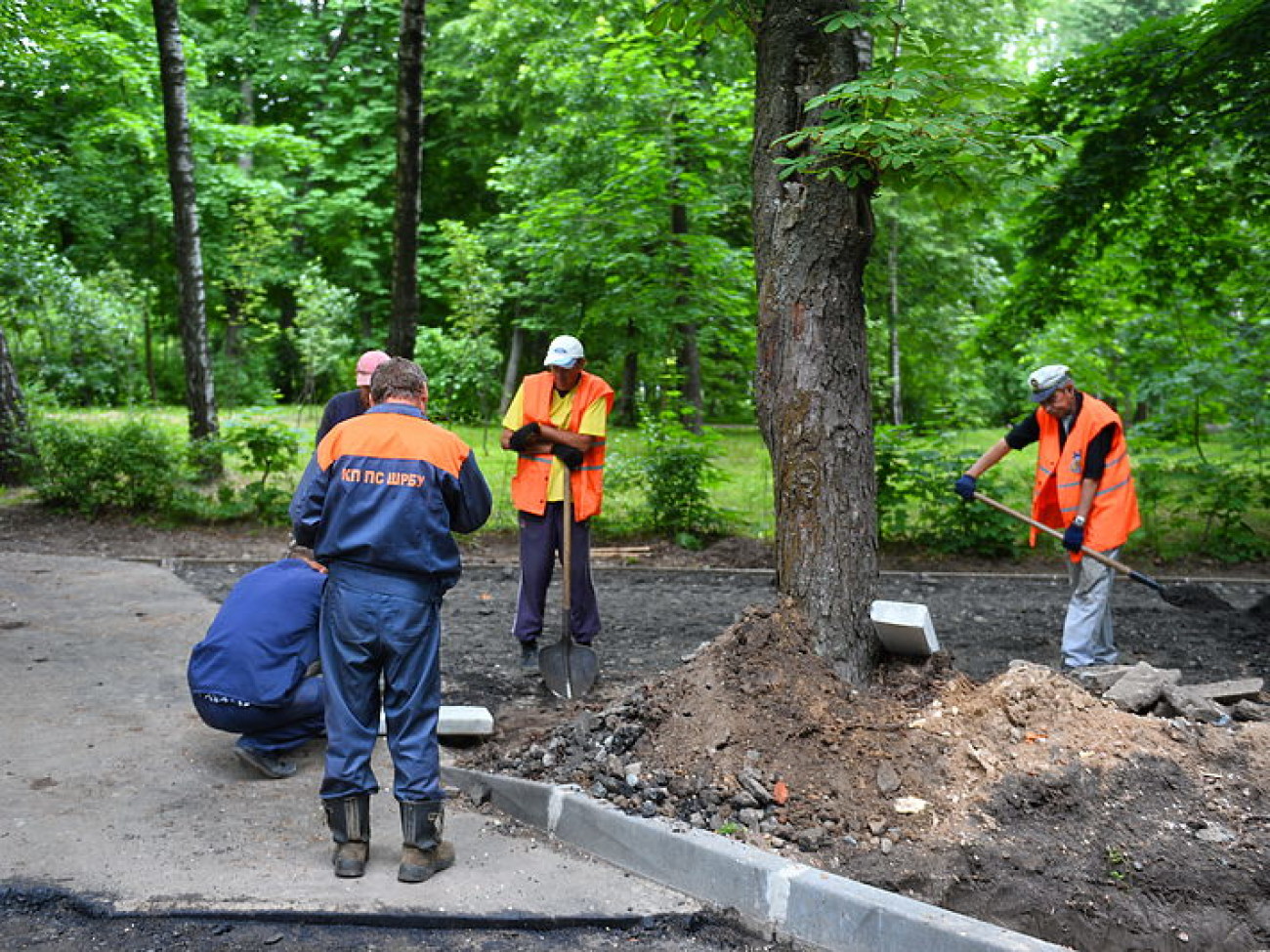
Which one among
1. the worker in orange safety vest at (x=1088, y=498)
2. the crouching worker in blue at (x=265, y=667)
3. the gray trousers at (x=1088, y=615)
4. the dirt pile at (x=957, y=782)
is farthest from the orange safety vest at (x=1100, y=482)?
the crouching worker in blue at (x=265, y=667)

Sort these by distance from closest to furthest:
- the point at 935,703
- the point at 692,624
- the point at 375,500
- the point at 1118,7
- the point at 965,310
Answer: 1. the point at 375,500
2. the point at 935,703
3. the point at 692,624
4. the point at 965,310
5. the point at 1118,7

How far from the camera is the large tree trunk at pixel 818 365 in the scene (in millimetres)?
5172

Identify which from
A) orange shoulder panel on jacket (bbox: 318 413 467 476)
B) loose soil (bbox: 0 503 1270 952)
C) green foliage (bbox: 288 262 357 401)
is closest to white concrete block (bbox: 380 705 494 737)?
loose soil (bbox: 0 503 1270 952)

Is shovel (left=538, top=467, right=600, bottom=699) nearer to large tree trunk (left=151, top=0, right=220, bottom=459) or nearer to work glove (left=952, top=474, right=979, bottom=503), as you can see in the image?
work glove (left=952, top=474, right=979, bottom=503)

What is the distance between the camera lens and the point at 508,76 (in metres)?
18.8

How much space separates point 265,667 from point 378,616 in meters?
1.12

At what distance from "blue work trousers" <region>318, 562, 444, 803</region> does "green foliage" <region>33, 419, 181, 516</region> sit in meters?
8.87

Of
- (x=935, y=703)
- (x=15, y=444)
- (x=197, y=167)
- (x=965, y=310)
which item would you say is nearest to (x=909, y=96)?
(x=935, y=703)

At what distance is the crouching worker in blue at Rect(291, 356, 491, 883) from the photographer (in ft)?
13.0

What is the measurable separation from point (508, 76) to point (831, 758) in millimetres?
16738

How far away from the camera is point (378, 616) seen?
396 centimetres

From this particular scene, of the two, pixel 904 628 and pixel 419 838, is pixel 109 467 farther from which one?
pixel 904 628

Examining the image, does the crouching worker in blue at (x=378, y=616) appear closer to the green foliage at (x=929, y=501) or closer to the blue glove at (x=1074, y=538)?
the blue glove at (x=1074, y=538)

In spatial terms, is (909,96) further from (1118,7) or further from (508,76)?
(1118,7)
